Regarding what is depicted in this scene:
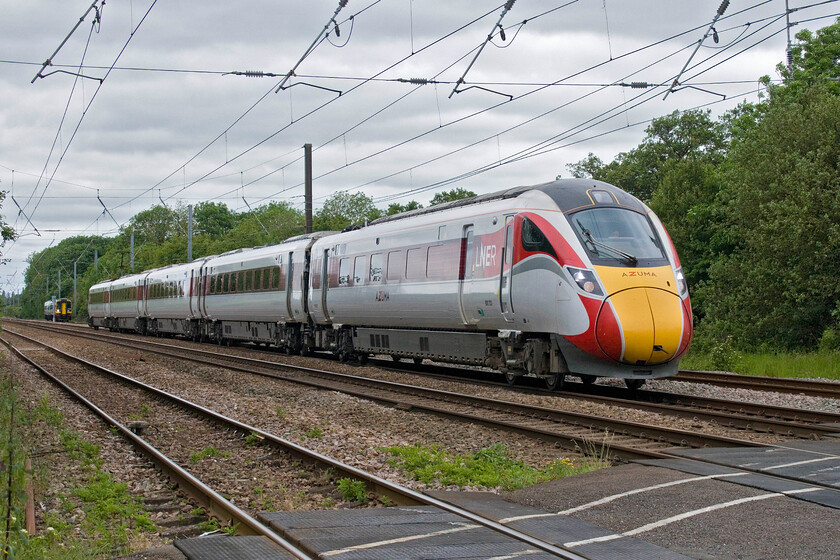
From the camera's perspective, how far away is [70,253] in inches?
5423

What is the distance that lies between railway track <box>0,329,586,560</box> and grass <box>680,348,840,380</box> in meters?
11.9

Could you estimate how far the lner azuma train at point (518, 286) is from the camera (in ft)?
42.8

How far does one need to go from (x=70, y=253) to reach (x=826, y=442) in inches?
5578

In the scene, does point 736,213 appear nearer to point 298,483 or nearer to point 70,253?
point 298,483

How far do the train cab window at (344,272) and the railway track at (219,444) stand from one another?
5329 millimetres

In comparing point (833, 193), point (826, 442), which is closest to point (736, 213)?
point (833, 193)

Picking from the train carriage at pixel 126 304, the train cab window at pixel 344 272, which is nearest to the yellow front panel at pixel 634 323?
the train cab window at pixel 344 272

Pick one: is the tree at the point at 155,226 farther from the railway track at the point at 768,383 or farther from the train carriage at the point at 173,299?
the railway track at the point at 768,383

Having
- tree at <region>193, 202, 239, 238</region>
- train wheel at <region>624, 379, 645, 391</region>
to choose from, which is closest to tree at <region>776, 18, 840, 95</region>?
train wheel at <region>624, 379, 645, 391</region>

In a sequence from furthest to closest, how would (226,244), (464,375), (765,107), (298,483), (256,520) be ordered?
(226,244) < (765,107) < (464,375) < (298,483) < (256,520)

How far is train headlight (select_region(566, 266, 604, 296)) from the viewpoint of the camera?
1294 cm

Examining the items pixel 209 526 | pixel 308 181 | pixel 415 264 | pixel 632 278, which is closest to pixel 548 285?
pixel 632 278

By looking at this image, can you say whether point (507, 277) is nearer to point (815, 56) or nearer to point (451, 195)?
point (815, 56)

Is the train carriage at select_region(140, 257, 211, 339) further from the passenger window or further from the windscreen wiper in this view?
the windscreen wiper
